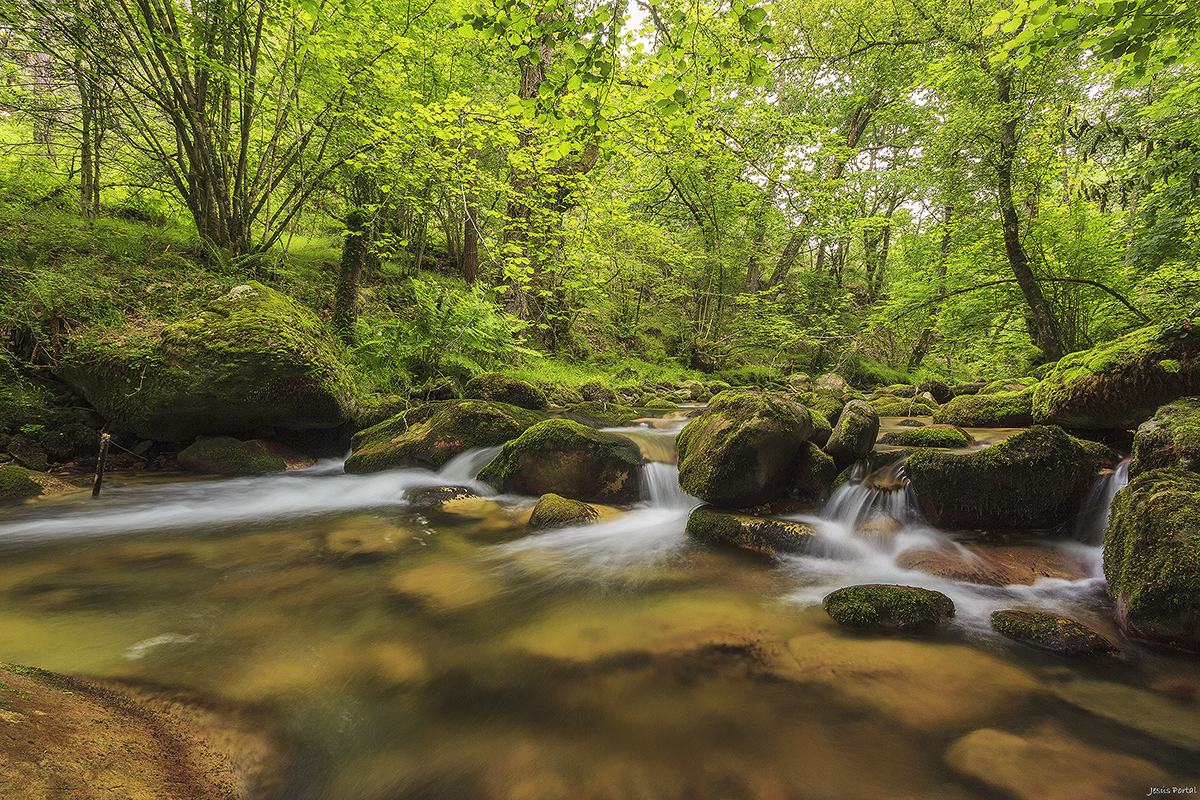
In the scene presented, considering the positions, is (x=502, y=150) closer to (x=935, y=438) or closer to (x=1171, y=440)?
(x=935, y=438)

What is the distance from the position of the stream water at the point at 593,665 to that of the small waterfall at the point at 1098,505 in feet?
0.11

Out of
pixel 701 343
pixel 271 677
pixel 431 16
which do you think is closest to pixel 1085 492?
pixel 271 677

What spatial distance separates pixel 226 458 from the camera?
20.6 ft

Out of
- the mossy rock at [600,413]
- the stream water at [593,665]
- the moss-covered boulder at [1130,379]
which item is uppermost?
the moss-covered boulder at [1130,379]

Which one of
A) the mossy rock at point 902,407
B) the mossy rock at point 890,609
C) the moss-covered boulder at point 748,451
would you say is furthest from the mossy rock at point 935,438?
the mossy rock at point 902,407

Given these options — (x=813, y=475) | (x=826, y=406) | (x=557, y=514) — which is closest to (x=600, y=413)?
(x=826, y=406)

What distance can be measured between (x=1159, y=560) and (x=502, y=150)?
13.1 m

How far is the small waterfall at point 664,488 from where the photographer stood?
229 inches

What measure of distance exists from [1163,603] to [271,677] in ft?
16.6

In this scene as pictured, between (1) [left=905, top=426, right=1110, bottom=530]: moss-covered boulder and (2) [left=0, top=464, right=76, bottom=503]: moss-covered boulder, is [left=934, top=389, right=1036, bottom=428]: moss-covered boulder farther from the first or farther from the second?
(2) [left=0, top=464, right=76, bottom=503]: moss-covered boulder

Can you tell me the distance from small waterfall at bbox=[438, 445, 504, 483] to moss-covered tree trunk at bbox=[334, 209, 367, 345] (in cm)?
387

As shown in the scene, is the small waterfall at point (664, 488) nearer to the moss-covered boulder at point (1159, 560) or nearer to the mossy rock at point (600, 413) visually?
the mossy rock at point (600, 413)

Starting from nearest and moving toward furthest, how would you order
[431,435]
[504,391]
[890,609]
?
1. [890,609]
2. [431,435]
3. [504,391]

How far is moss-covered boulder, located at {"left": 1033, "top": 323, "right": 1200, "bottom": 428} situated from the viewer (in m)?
4.25
